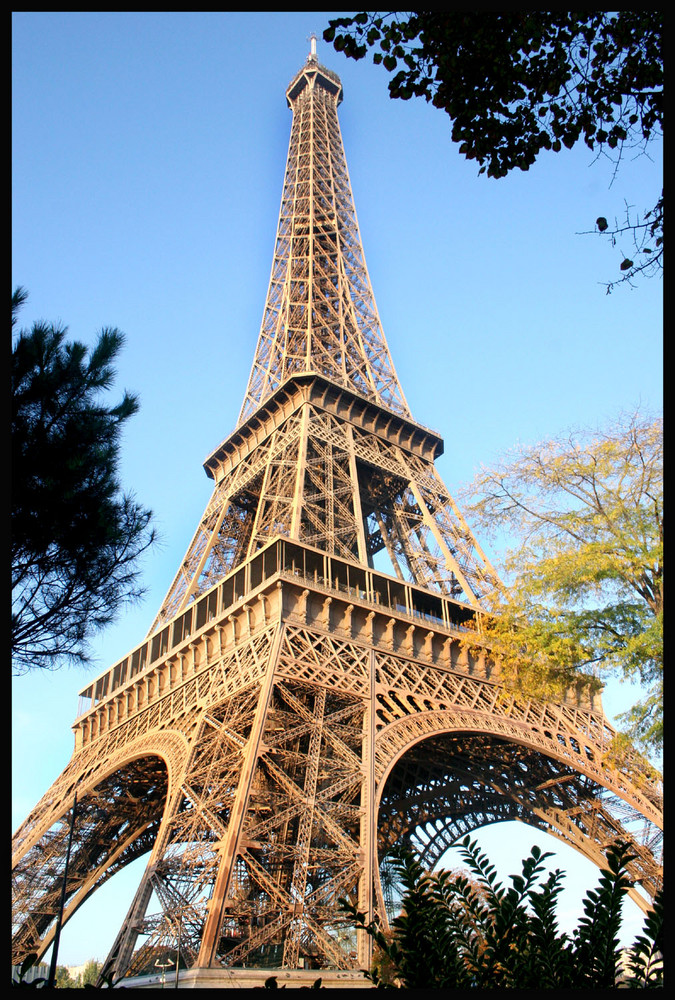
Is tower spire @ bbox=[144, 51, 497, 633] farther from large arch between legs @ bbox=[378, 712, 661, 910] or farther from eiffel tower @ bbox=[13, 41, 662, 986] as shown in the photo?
large arch between legs @ bbox=[378, 712, 661, 910]

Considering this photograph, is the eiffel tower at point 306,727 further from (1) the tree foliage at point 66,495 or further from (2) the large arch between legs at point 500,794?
(1) the tree foliage at point 66,495

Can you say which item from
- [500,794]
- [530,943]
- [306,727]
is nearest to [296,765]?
[306,727]

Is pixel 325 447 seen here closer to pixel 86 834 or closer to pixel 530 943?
pixel 86 834

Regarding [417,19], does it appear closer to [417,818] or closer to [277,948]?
[277,948]

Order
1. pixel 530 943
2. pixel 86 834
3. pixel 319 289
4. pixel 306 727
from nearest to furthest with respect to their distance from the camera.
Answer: pixel 530 943
pixel 306 727
pixel 86 834
pixel 319 289

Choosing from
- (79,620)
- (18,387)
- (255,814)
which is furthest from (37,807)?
(18,387)

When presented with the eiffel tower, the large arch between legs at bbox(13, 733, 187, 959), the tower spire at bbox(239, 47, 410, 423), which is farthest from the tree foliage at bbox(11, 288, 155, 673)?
the tower spire at bbox(239, 47, 410, 423)

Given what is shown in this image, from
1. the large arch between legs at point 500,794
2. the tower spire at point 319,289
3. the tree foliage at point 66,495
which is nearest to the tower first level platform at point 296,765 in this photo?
the large arch between legs at point 500,794

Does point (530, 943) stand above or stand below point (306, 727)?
below
